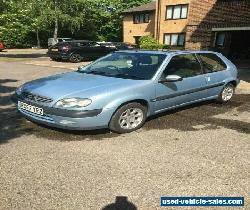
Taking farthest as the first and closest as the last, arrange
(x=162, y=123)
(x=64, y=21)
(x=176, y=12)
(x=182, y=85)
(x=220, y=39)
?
(x=64, y=21)
(x=176, y=12)
(x=220, y=39)
(x=182, y=85)
(x=162, y=123)

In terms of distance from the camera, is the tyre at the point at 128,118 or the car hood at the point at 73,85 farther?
the tyre at the point at 128,118

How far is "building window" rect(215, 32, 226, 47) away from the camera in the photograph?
87.6 ft

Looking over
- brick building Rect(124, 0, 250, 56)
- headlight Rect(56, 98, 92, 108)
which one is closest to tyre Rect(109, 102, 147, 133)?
headlight Rect(56, 98, 92, 108)

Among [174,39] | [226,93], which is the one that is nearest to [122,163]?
[226,93]

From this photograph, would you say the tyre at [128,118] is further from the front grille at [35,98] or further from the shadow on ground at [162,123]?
the front grille at [35,98]

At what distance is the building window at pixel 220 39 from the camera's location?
26703 millimetres

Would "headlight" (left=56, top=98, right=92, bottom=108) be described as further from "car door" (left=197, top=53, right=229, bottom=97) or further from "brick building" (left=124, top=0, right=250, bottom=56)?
"brick building" (left=124, top=0, right=250, bottom=56)

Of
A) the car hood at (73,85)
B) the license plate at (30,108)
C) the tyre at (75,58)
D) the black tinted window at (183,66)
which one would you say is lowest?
the tyre at (75,58)

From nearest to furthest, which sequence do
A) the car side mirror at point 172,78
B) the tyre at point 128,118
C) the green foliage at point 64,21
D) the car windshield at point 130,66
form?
the tyre at point 128,118 < the car side mirror at point 172,78 < the car windshield at point 130,66 < the green foliage at point 64,21

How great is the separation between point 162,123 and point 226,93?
2687 millimetres

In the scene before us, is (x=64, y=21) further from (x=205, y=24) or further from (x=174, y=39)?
(x=205, y=24)

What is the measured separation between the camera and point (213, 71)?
7.93 metres

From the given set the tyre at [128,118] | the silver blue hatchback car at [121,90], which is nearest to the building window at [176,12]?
the silver blue hatchback car at [121,90]

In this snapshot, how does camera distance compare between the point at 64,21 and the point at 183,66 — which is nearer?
the point at 183,66
